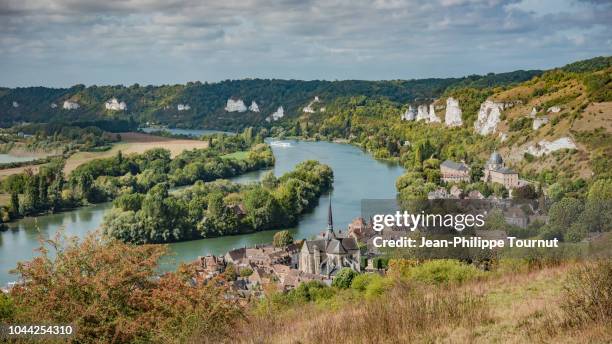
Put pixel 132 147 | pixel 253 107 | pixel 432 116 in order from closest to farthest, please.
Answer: pixel 132 147 < pixel 432 116 < pixel 253 107

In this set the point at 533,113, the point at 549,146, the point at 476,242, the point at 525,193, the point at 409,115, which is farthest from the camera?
the point at 409,115

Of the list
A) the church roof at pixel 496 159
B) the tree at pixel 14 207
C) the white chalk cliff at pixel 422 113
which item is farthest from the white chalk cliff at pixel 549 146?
the tree at pixel 14 207

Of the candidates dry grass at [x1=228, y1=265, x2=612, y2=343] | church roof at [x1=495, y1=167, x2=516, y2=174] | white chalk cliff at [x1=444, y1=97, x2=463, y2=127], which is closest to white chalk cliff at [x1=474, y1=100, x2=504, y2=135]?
white chalk cliff at [x1=444, y1=97, x2=463, y2=127]

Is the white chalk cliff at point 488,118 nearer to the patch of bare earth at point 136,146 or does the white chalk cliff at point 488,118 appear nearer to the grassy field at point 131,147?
the grassy field at point 131,147

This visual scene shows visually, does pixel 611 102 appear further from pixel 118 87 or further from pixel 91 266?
pixel 118 87

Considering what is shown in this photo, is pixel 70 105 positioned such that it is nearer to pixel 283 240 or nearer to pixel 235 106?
pixel 235 106

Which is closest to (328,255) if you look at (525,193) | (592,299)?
(525,193)
